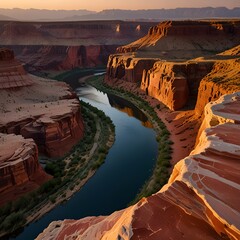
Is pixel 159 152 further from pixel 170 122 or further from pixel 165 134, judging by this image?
pixel 170 122

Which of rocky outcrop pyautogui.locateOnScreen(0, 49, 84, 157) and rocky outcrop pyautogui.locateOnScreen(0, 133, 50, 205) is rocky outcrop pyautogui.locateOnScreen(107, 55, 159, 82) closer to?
rocky outcrop pyautogui.locateOnScreen(0, 49, 84, 157)

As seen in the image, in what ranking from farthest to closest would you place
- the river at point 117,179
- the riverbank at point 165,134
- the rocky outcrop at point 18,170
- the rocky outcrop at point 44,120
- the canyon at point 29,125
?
the rocky outcrop at point 44,120 → the riverbank at point 165,134 → the canyon at point 29,125 → the river at point 117,179 → the rocky outcrop at point 18,170

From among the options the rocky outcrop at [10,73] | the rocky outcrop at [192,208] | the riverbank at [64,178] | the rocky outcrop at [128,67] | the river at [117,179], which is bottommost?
the river at [117,179]

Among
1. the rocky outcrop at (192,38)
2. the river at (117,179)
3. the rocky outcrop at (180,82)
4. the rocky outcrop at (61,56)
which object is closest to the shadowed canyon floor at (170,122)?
the rocky outcrop at (180,82)

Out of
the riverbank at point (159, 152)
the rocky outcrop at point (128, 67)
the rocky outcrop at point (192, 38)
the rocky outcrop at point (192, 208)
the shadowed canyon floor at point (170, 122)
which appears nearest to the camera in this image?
the rocky outcrop at point (192, 208)

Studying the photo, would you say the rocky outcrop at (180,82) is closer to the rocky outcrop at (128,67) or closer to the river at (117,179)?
the river at (117,179)

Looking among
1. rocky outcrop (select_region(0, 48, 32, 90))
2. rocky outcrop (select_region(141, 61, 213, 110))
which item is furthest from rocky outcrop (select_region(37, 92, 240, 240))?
rocky outcrop (select_region(0, 48, 32, 90))

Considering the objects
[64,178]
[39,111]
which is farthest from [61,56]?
[64,178]

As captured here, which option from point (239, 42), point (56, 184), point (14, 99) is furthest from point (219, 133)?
point (239, 42)
